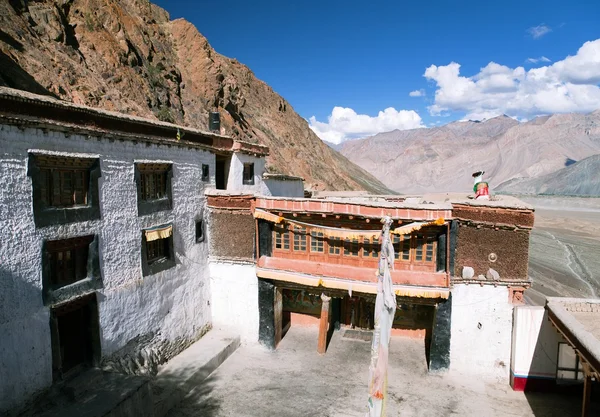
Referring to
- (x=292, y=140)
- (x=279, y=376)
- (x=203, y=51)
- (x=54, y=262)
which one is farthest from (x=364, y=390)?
(x=292, y=140)

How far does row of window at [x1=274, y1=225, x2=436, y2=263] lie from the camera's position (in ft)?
42.7

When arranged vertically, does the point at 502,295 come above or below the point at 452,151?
below

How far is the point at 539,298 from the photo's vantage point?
2180cm

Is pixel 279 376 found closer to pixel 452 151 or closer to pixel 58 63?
pixel 58 63

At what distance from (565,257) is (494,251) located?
88.6 feet

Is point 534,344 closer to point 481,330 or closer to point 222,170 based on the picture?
point 481,330

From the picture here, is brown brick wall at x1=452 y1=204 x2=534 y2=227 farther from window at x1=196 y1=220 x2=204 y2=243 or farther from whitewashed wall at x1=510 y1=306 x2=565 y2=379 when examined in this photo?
window at x1=196 y1=220 x2=204 y2=243

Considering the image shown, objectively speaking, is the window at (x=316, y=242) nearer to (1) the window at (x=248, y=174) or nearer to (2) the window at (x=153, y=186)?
(2) the window at (x=153, y=186)

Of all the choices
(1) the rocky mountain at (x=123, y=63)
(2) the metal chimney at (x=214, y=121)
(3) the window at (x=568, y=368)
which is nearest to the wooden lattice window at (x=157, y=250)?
(2) the metal chimney at (x=214, y=121)

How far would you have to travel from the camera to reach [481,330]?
12.5m

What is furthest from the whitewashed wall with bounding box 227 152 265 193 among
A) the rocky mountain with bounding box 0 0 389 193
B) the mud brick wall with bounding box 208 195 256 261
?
the rocky mountain with bounding box 0 0 389 193

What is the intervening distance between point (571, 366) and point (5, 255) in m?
15.6

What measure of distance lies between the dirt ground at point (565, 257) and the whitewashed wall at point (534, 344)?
10161mm

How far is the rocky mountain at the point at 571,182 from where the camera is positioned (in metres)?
91.9
